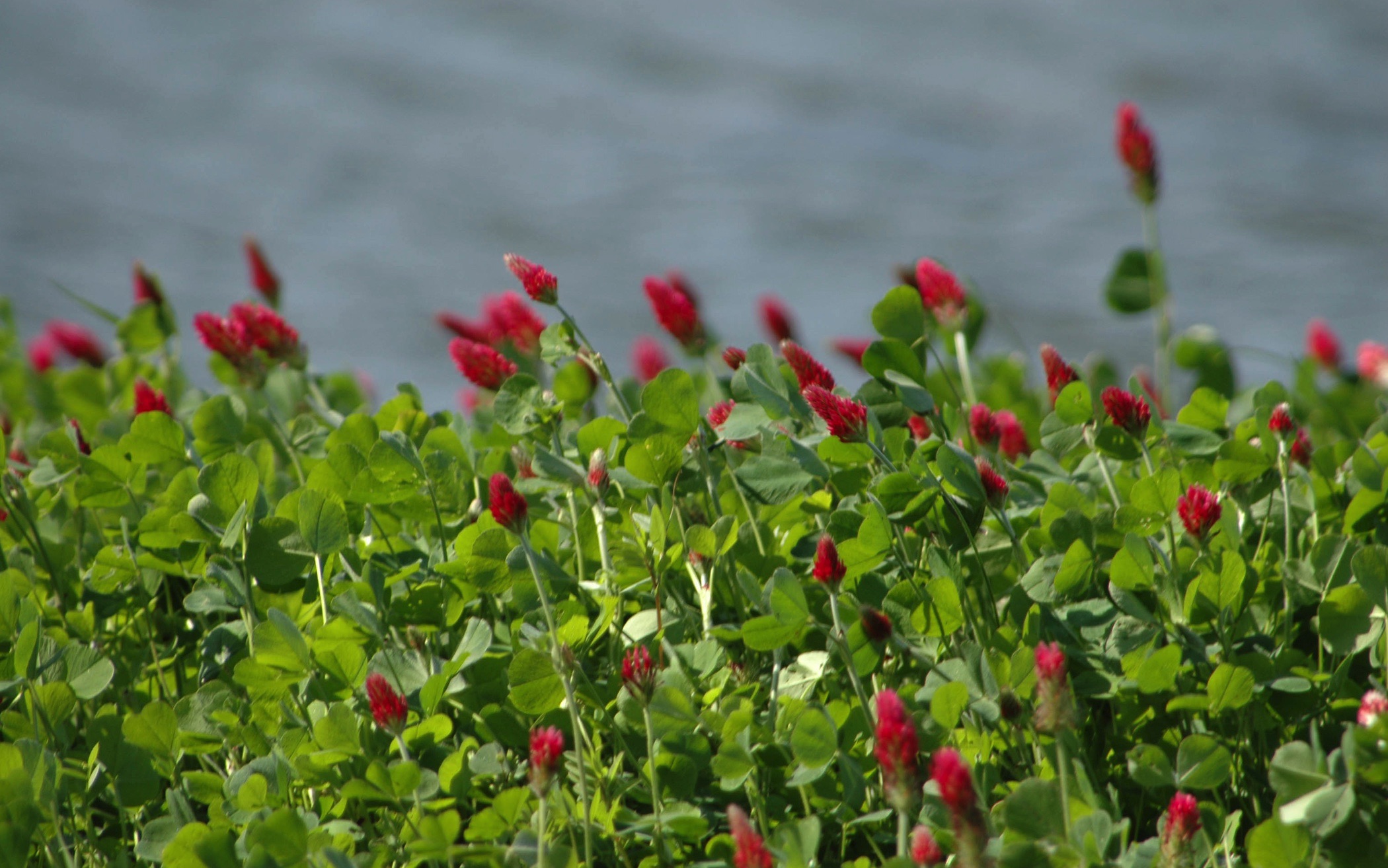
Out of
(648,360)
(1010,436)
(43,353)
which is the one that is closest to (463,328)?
(648,360)

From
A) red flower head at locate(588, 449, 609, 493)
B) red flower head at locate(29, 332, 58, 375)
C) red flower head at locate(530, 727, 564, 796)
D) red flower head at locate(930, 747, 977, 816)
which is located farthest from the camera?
red flower head at locate(29, 332, 58, 375)

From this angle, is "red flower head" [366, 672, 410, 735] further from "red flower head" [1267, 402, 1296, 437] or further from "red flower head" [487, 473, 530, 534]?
"red flower head" [1267, 402, 1296, 437]

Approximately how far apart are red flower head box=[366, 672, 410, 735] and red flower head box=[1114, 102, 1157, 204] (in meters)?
1.49

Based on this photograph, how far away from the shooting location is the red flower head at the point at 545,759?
2.81ft

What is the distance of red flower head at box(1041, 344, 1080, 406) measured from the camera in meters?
1.32

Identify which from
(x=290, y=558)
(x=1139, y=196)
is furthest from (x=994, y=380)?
(x=290, y=558)

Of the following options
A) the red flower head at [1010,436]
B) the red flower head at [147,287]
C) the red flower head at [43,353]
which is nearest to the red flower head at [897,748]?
the red flower head at [1010,436]

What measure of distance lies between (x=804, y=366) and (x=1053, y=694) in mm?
447

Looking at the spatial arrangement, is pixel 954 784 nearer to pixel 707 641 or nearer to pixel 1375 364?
pixel 707 641

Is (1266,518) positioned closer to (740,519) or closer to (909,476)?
(909,476)

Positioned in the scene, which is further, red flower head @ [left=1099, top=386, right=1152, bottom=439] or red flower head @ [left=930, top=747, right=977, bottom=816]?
red flower head @ [left=1099, top=386, right=1152, bottom=439]

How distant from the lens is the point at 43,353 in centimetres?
286

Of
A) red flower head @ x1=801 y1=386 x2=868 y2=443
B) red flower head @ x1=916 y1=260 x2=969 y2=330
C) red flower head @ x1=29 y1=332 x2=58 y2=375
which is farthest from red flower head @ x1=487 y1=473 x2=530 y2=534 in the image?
red flower head @ x1=29 y1=332 x2=58 y2=375

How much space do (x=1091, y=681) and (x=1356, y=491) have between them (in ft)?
1.29
